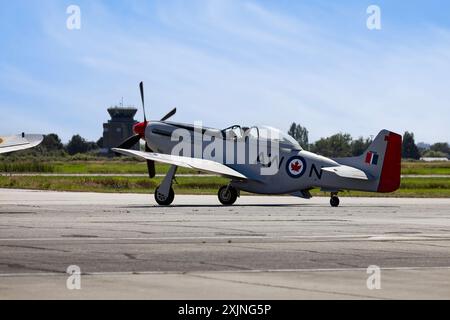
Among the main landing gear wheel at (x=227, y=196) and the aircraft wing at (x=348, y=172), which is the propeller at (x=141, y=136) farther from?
the aircraft wing at (x=348, y=172)

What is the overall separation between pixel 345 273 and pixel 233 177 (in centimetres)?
2140

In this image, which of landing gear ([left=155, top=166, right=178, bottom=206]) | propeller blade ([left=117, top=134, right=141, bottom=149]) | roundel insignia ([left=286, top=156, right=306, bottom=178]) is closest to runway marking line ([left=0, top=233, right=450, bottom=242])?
roundel insignia ([left=286, top=156, right=306, bottom=178])

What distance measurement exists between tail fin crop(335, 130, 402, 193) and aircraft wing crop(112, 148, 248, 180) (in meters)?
4.54

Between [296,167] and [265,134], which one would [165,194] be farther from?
[296,167]

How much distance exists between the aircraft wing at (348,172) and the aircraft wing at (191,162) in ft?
11.2

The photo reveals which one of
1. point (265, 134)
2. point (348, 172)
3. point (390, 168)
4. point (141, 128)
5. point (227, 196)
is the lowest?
point (227, 196)

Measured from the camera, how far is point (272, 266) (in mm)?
14547

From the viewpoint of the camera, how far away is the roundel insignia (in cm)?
3375

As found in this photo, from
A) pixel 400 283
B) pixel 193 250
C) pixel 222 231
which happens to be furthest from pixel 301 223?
pixel 400 283

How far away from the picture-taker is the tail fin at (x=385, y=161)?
33312mm

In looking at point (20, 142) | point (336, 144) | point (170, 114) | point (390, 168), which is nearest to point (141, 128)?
point (170, 114)

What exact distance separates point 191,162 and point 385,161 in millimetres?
7057

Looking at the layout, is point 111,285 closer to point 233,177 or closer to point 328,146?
point 233,177

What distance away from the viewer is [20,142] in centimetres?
3033
